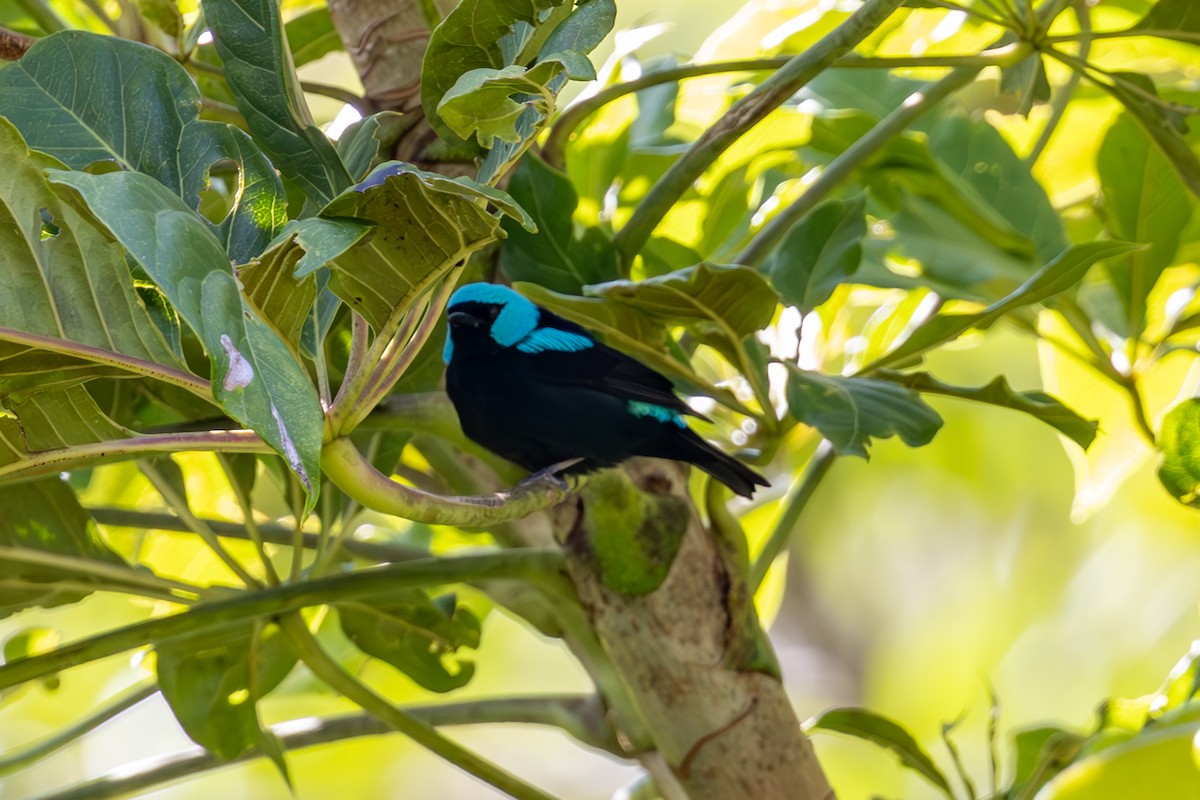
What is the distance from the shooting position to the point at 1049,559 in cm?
624

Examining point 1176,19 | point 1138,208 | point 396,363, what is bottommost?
point 396,363

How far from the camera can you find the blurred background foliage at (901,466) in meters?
1.82

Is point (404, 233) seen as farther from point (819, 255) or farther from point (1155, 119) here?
point (1155, 119)

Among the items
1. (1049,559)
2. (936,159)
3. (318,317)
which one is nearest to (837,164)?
(936,159)

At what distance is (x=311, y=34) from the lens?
6.12ft

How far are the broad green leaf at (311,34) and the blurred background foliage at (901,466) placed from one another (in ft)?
0.12

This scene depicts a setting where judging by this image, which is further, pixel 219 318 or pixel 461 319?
pixel 461 319

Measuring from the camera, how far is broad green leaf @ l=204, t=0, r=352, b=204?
107cm

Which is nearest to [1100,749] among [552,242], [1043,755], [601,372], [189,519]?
[1043,755]

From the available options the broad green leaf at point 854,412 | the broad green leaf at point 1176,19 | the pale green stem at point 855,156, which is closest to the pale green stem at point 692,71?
the pale green stem at point 855,156

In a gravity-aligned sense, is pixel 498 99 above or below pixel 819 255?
above

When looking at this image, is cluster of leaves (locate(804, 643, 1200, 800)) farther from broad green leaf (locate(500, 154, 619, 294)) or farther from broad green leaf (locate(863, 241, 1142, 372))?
broad green leaf (locate(500, 154, 619, 294))

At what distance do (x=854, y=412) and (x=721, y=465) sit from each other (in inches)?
17.3

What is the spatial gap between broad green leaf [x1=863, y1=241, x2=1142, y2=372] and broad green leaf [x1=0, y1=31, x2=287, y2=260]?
Result: 0.73 meters
